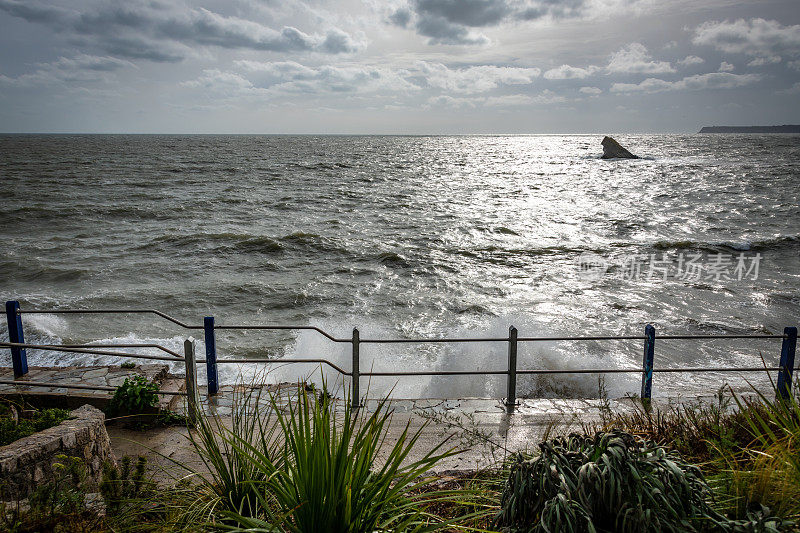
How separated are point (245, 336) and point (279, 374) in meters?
3.54

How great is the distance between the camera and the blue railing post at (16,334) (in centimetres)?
849

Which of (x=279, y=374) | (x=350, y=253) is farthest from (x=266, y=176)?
(x=279, y=374)

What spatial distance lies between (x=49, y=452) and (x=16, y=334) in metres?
5.03

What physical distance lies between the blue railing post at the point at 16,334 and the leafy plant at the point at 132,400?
222 cm

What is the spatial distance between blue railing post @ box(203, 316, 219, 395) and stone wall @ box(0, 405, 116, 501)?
2.34 metres

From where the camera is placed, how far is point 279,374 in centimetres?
1167

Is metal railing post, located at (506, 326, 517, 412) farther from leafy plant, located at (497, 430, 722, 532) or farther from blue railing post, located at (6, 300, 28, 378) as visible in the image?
blue railing post, located at (6, 300, 28, 378)

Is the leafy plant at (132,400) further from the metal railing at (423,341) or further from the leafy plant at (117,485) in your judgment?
the leafy plant at (117,485)

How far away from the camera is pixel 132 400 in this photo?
7367mm

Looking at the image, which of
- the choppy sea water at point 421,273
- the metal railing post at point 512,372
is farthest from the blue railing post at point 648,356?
the choppy sea water at point 421,273

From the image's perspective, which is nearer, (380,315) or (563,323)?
(563,323)

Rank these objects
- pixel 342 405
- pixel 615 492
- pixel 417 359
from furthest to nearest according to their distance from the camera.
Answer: pixel 417 359
pixel 342 405
pixel 615 492

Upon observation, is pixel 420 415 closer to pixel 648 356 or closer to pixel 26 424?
pixel 648 356

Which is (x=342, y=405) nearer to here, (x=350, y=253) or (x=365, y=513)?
(x=365, y=513)
